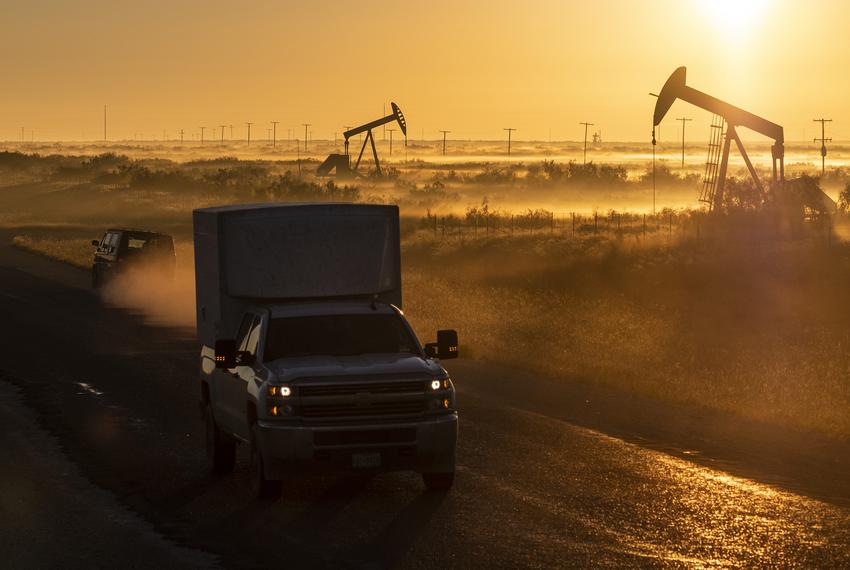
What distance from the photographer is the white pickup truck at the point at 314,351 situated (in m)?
13.4

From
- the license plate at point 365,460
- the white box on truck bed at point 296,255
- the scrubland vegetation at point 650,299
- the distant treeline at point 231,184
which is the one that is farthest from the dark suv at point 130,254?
the distant treeline at point 231,184

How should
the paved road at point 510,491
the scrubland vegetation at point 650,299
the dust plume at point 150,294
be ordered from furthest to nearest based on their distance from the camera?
the dust plume at point 150,294
the scrubland vegetation at point 650,299
the paved road at point 510,491

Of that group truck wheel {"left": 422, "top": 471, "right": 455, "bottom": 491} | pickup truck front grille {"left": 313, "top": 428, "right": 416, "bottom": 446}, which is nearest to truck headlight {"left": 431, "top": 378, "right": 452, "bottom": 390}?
pickup truck front grille {"left": 313, "top": 428, "right": 416, "bottom": 446}

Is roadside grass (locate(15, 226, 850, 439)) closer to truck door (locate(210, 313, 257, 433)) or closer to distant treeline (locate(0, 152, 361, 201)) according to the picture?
truck door (locate(210, 313, 257, 433))

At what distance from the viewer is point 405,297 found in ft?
141

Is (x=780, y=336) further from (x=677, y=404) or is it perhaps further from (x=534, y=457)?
(x=534, y=457)

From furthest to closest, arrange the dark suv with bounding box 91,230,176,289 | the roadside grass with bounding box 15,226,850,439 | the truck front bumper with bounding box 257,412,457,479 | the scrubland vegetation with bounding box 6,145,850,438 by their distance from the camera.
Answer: the dark suv with bounding box 91,230,176,289 < the scrubland vegetation with bounding box 6,145,850,438 < the roadside grass with bounding box 15,226,850,439 < the truck front bumper with bounding box 257,412,457,479

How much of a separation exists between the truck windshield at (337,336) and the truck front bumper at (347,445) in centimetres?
110

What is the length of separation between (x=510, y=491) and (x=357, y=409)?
1906 millimetres

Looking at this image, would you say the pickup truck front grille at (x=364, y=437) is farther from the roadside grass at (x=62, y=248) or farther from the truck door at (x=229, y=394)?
the roadside grass at (x=62, y=248)

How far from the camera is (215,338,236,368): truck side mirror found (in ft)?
46.6

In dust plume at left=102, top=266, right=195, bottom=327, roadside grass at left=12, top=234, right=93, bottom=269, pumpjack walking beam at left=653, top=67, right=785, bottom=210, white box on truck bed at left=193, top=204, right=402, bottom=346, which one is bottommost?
roadside grass at left=12, top=234, right=93, bottom=269

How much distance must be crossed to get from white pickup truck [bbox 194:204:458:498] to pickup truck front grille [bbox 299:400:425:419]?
1cm

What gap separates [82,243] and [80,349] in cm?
4783
